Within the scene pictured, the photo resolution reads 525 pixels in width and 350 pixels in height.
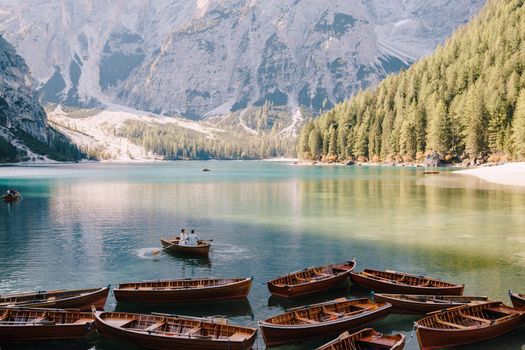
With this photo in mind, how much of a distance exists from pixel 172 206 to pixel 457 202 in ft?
154

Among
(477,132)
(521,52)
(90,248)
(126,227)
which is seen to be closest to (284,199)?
(126,227)

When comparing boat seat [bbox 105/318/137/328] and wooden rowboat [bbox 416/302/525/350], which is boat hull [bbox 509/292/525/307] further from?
boat seat [bbox 105/318/137/328]

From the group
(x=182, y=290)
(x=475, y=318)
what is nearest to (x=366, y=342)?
(x=475, y=318)

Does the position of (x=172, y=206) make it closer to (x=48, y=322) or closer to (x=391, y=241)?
(x=391, y=241)

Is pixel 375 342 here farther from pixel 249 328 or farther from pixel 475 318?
pixel 475 318

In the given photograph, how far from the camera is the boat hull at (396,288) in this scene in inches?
1213

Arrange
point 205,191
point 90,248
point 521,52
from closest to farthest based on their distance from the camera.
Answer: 1. point 90,248
2. point 205,191
3. point 521,52

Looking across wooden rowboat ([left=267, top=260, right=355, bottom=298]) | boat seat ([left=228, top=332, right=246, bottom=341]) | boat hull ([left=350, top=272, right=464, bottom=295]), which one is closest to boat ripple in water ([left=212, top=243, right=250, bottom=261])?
wooden rowboat ([left=267, top=260, right=355, bottom=298])

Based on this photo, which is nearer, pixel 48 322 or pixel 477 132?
pixel 48 322

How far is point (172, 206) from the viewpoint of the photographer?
276 ft

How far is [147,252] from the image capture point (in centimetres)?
4791

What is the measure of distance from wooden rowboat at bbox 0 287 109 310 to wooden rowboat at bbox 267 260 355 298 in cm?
1072

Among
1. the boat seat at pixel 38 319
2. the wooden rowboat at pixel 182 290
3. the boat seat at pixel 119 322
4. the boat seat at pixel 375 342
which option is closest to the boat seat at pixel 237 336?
the boat seat at pixel 375 342

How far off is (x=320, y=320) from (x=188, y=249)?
21235 millimetres
